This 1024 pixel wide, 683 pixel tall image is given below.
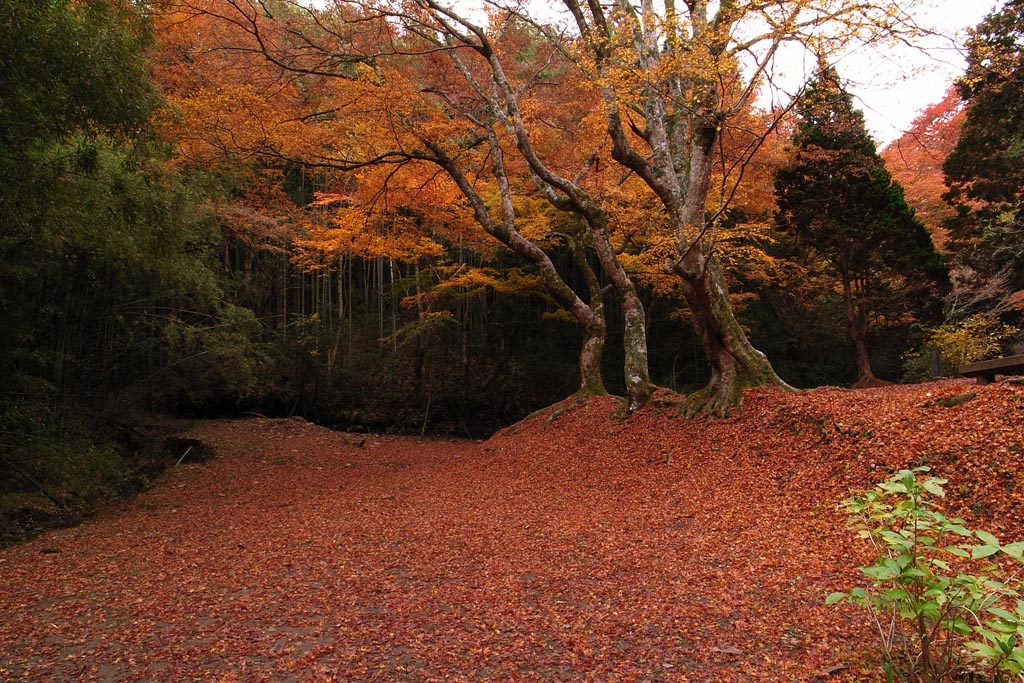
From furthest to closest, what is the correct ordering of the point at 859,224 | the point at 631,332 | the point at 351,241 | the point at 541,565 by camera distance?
1. the point at 859,224
2. the point at 351,241
3. the point at 631,332
4. the point at 541,565

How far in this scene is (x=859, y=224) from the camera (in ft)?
43.2

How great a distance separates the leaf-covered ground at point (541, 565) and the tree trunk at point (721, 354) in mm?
356

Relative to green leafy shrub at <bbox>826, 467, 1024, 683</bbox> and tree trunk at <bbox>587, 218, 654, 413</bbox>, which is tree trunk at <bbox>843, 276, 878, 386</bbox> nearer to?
tree trunk at <bbox>587, 218, 654, 413</bbox>

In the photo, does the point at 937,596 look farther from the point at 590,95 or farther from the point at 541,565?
the point at 590,95

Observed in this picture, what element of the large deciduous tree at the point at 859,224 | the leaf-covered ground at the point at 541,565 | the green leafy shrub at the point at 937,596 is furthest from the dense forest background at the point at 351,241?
the green leafy shrub at the point at 937,596

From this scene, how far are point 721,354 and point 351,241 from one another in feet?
23.2

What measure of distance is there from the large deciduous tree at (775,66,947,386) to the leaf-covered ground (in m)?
8.58

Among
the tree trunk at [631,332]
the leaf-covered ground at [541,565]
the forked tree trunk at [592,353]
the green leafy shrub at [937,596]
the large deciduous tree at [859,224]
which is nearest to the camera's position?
the green leafy shrub at [937,596]

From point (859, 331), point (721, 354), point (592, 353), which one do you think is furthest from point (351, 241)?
point (859, 331)

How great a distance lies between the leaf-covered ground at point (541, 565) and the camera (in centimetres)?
260

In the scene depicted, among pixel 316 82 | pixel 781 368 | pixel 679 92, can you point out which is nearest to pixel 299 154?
pixel 316 82

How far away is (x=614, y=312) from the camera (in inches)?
644

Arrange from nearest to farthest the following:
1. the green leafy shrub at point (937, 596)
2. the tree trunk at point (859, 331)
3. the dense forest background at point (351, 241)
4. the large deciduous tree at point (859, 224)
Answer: the green leafy shrub at point (937, 596), the dense forest background at point (351, 241), the large deciduous tree at point (859, 224), the tree trunk at point (859, 331)

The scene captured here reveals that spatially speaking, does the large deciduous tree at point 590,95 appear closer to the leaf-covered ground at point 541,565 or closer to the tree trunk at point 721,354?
the tree trunk at point 721,354
